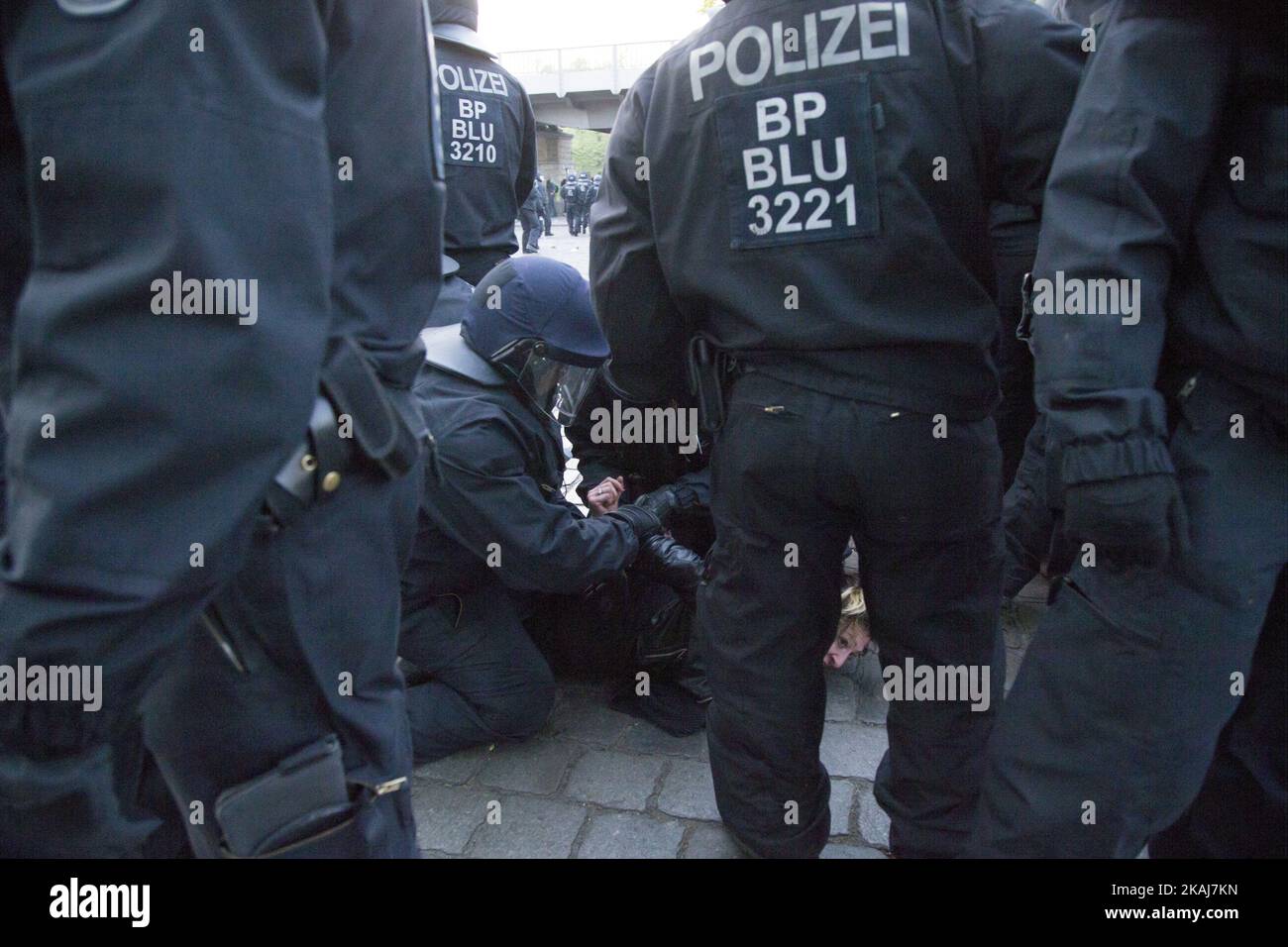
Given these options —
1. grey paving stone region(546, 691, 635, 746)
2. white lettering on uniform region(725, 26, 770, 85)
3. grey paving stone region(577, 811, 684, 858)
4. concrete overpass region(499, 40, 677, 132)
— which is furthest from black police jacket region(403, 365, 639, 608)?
concrete overpass region(499, 40, 677, 132)

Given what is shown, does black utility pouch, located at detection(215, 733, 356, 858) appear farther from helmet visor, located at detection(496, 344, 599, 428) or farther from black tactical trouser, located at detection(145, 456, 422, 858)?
helmet visor, located at detection(496, 344, 599, 428)

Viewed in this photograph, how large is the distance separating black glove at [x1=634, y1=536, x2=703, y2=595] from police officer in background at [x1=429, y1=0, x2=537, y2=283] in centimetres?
174

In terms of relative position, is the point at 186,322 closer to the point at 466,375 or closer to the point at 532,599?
the point at 466,375

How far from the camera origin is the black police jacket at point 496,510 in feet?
7.91

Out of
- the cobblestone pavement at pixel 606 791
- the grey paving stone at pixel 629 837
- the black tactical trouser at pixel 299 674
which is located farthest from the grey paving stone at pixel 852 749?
the black tactical trouser at pixel 299 674

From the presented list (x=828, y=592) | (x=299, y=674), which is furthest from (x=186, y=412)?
(x=828, y=592)

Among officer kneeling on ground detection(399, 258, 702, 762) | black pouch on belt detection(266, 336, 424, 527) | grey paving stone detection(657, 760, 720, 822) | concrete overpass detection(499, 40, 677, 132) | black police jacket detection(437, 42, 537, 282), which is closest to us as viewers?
black pouch on belt detection(266, 336, 424, 527)

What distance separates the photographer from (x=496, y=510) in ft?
7.98

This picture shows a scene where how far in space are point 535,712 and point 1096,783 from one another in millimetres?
1558

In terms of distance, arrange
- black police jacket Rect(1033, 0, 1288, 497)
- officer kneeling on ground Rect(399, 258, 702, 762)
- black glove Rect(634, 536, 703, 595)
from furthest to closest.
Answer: black glove Rect(634, 536, 703, 595)
officer kneeling on ground Rect(399, 258, 702, 762)
black police jacket Rect(1033, 0, 1288, 497)

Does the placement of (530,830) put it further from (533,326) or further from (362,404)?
(362,404)

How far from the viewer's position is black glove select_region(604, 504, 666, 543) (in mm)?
2766

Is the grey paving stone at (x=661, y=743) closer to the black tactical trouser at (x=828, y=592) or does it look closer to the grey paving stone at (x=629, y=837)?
the grey paving stone at (x=629, y=837)

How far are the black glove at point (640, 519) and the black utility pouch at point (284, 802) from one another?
163 centimetres
